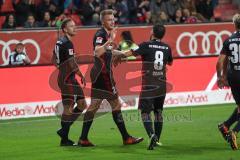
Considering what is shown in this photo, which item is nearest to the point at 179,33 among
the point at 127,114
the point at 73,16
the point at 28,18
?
the point at 73,16

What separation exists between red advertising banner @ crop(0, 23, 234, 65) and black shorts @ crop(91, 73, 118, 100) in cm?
839

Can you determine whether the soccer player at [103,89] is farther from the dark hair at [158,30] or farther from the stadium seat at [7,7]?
the stadium seat at [7,7]

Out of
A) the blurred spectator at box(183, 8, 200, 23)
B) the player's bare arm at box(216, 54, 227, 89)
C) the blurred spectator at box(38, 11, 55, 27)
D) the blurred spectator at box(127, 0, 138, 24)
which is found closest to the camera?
the player's bare arm at box(216, 54, 227, 89)

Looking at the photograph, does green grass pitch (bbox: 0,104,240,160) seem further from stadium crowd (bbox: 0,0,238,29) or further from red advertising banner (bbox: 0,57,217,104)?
stadium crowd (bbox: 0,0,238,29)

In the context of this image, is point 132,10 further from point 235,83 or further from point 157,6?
point 235,83

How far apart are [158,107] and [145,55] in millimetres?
954

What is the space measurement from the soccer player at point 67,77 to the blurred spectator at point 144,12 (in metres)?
11.5

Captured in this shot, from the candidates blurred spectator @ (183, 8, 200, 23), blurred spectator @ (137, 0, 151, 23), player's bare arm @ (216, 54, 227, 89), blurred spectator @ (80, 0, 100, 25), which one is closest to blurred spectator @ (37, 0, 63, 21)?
blurred spectator @ (80, 0, 100, 25)

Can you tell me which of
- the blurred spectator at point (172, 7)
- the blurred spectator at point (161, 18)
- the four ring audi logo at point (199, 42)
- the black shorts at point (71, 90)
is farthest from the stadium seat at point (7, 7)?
the black shorts at point (71, 90)

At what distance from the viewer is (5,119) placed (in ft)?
54.6

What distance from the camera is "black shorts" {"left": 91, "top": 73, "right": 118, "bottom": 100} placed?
40.1 feet

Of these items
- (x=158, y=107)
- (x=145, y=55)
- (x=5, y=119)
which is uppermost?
(x=145, y=55)

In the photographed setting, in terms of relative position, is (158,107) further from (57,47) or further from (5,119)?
(5,119)

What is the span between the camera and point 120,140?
1302 centimetres
